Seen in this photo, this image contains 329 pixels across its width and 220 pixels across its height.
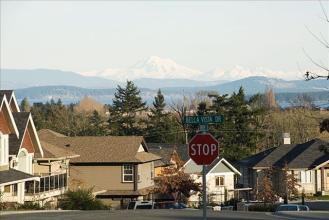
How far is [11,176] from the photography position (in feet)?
153

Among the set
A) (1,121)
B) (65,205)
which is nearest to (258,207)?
(65,205)

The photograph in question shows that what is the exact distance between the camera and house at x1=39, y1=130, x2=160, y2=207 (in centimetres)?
6406

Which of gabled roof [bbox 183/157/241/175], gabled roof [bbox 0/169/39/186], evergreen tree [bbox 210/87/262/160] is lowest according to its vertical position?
gabled roof [bbox 0/169/39/186]

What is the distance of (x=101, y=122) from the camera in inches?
4968

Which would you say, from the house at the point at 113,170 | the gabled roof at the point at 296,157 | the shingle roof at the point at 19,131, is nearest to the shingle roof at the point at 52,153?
the shingle roof at the point at 19,131

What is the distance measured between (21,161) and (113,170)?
14937 mm

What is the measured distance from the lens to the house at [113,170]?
64062 mm

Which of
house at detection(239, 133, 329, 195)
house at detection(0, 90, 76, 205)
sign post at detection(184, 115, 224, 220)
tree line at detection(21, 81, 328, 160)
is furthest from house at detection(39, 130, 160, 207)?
sign post at detection(184, 115, 224, 220)

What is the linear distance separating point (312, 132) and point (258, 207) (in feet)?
188

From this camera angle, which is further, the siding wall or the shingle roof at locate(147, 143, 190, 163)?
the shingle roof at locate(147, 143, 190, 163)

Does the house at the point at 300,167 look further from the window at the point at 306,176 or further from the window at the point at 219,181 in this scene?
the window at the point at 219,181

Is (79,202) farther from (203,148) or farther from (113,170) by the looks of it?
(203,148)

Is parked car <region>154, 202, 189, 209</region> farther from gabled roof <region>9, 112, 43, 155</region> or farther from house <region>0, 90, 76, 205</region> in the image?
gabled roof <region>9, 112, 43, 155</region>

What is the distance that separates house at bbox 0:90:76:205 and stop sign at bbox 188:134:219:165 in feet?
83.5
